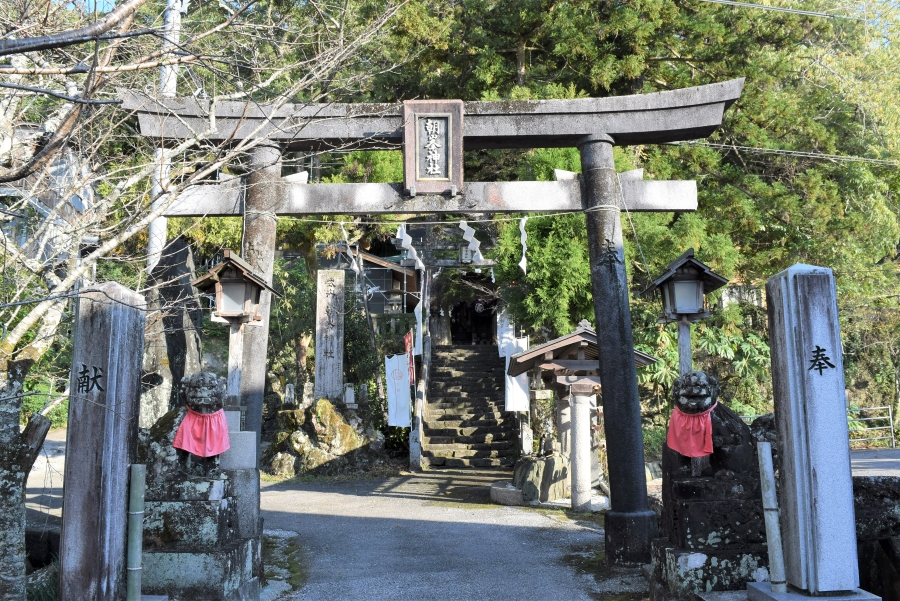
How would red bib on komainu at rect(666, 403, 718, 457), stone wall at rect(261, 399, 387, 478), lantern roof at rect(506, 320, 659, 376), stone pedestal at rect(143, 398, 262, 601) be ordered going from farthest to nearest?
stone wall at rect(261, 399, 387, 478)
lantern roof at rect(506, 320, 659, 376)
stone pedestal at rect(143, 398, 262, 601)
red bib on komainu at rect(666, 403, 718, 457)

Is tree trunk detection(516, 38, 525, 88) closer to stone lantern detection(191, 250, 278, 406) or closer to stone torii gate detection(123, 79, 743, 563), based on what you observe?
stone torii gate detection(123, 79, 743, 563)

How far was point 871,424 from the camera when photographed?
22.3 metres

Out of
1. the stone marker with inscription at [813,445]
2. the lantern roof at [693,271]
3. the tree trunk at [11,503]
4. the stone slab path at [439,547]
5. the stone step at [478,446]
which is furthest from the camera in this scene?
the stone step at [478,446]

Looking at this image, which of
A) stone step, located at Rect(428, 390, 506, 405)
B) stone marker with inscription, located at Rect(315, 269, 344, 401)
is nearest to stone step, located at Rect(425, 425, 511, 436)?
stone step, located at Rect(428, 390, 506, 405)

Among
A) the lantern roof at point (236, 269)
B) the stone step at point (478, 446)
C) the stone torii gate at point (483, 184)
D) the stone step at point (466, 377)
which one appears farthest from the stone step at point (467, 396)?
the lantern roof at point (236, 269)

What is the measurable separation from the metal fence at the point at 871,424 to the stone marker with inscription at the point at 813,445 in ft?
55.7

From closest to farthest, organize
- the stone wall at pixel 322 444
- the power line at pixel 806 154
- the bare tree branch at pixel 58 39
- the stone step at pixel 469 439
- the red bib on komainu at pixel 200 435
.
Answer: the bare tree branch at pixel 58 39 → the red bib on komainu at pixel 200 435 → the power line at pixel 806 154 → the stone wall at pixel 322 444 → the stone step at pixel 469 439

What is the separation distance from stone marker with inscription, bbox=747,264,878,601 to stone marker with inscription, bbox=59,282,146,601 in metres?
4.23

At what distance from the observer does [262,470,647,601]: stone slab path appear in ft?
25.1

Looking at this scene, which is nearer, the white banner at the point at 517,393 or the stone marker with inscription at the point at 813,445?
the stone marker with inscription at the point at 813,445

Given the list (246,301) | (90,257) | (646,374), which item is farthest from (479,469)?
(90,257)

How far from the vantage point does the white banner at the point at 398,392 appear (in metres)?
18.5

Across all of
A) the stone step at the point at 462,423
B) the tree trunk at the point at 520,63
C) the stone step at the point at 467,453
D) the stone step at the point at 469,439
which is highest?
the tree trunk at the point at 520,63

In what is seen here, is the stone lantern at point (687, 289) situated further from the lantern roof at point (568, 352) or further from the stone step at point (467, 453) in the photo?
the stone step at point (467, 453)
